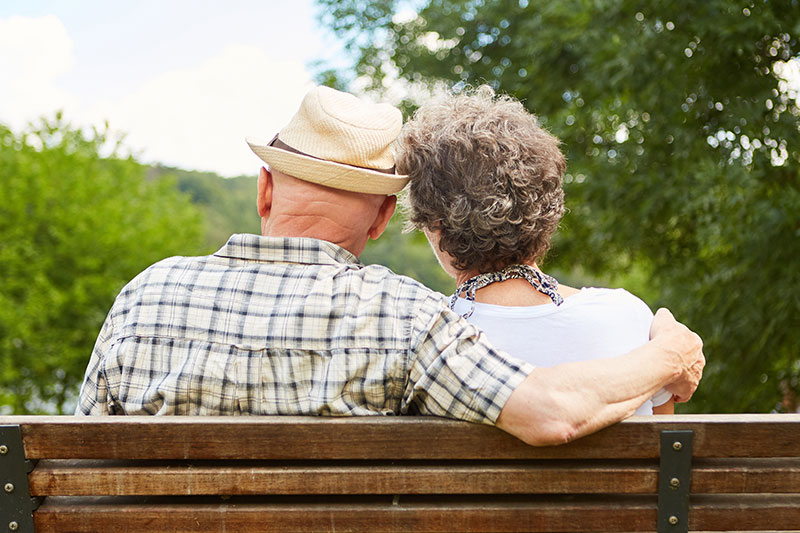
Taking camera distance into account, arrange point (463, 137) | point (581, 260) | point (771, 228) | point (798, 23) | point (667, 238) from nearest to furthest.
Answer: point (463, 137), point (798, 23), point (771, 228), point (667, 238), point (581, 260)

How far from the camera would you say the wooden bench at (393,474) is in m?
1.54

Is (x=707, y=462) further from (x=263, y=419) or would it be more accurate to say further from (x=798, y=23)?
(x=798, y=23)

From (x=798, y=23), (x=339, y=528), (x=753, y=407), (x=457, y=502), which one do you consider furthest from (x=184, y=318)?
(x=753, y=407)

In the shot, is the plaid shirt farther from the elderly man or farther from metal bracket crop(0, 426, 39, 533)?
metal bracket crop(0, 426, 39, 533)

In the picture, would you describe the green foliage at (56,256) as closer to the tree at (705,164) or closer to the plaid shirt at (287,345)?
the tree at (705,164)

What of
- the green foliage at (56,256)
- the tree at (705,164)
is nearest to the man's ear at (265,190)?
the tree at (705,164)

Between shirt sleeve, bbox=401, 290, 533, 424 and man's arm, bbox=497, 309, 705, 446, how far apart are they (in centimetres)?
3

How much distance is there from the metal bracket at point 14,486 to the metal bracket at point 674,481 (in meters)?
1.26

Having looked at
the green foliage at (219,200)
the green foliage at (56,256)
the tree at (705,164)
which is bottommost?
the green foliage at (219,200)

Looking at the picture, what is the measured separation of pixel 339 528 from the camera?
1579 millimetres

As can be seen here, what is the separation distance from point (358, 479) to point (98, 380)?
2.14 feet

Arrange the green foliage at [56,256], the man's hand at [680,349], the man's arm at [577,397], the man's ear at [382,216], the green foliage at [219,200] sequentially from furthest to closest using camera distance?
the green foliage at [219,200], the green foliage at [56,256], the man's ear at [382,216], the man's hand at [680,349], the man's arm at [577,397]

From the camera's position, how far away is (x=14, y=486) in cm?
158

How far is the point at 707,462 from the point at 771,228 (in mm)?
4075
